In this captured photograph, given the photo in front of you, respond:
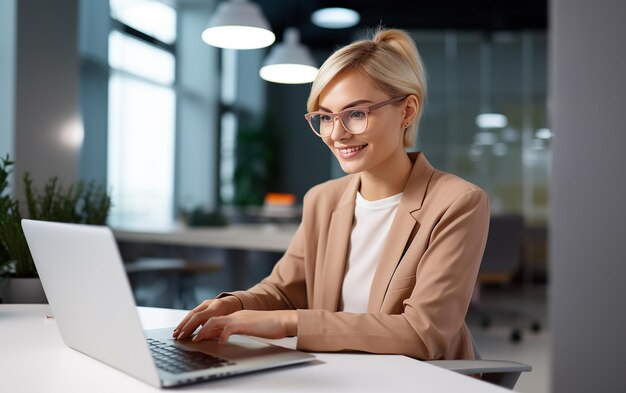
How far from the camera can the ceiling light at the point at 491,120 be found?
9562 mm

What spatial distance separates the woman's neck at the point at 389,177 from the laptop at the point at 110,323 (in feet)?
A: 2.11

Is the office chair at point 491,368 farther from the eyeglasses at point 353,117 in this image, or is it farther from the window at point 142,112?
the window at point 142,112

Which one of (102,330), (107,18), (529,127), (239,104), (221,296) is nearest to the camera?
(102,330)

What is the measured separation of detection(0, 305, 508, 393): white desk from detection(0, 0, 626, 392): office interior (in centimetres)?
185

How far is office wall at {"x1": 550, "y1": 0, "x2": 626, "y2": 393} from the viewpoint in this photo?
1513mm

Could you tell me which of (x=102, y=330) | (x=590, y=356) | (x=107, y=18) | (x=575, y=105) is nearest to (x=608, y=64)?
(x=575, y=105)

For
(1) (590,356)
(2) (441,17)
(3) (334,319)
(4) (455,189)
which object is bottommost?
(1) (590,356)

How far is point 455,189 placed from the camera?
63.6 inches

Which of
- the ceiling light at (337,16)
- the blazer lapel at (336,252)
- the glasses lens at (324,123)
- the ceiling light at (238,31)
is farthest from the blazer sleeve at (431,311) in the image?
the ceiling light at (337,16)

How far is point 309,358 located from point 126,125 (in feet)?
21.7

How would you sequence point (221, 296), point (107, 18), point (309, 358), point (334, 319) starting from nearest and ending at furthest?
point (309, 358)
point (334, 319)
point (221, 296)
point (107, 18)

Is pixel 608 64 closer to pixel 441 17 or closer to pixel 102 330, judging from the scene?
pixel 102 330

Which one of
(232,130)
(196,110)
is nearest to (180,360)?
(196,110)

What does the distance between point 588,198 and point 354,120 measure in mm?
583
